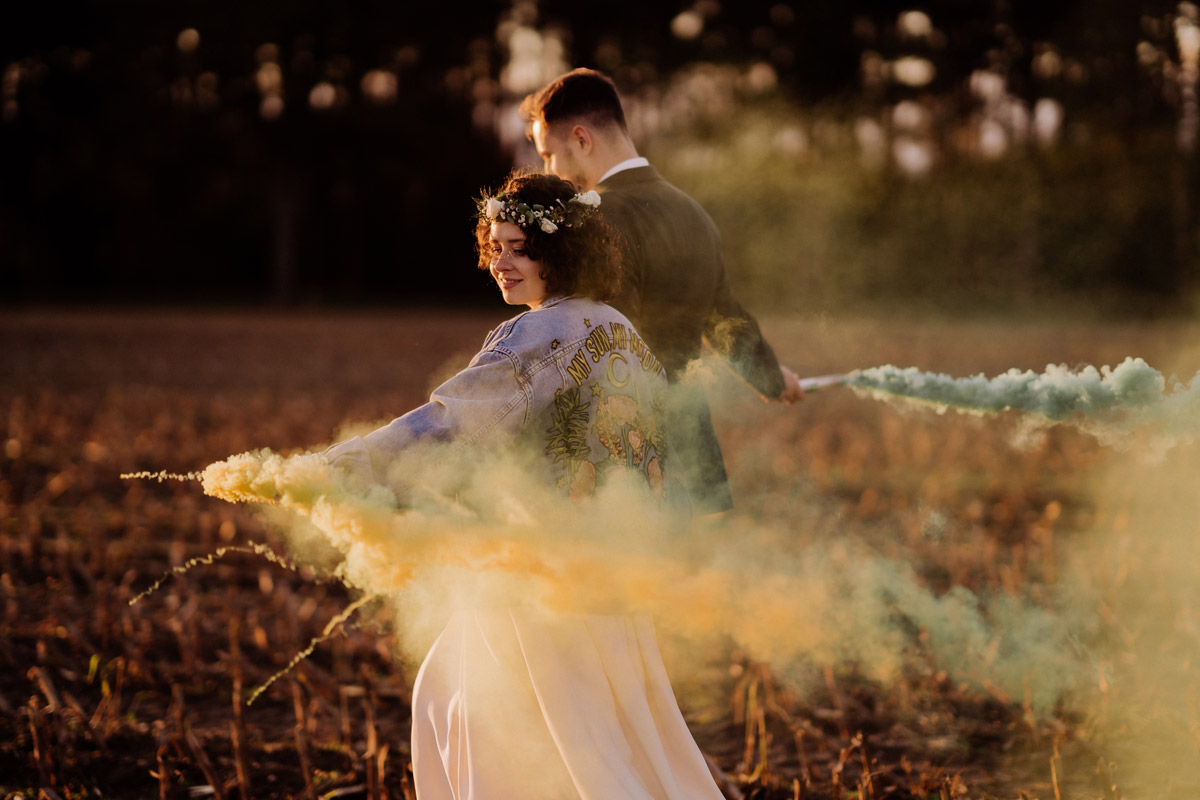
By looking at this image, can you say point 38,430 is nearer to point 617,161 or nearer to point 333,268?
point 617,161

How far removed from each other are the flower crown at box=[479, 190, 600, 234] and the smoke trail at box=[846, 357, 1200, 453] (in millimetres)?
1397

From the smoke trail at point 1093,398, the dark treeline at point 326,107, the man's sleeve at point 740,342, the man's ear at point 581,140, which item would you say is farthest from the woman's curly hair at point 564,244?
the dark treeline at point 326,107

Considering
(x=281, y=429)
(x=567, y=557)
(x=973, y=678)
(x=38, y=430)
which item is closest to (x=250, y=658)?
(x=567, y=557)

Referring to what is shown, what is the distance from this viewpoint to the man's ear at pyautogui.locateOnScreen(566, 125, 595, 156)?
10.5 feet

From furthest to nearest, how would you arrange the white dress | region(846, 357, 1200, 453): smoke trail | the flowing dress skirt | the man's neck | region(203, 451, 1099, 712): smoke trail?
the man's neck
region(846, 357, 1200, 453): smoke trail
the flowing dress skirt
the white dress
region(203, 451, 1099, 712): smoke trail

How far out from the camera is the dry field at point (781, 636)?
3717mm

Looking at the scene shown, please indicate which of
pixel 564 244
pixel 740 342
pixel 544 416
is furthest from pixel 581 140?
pixel 544 416

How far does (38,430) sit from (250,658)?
7076 mm

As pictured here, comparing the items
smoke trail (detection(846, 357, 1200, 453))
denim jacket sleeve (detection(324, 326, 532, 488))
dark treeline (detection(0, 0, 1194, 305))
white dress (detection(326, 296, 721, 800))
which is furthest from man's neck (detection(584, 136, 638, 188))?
dark treeline (detection(0, 0, 1194, 305))

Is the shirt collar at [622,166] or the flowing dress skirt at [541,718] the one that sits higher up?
the shirt collar at [622,166]

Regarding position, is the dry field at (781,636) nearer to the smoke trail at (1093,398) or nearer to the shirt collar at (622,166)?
the smoke trail at (1093,398)

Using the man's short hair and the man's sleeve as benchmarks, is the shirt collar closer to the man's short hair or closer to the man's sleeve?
the man's short hair

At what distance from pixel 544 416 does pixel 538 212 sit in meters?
0.52

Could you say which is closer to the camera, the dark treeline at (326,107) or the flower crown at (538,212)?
the flower crown at (538,212)
